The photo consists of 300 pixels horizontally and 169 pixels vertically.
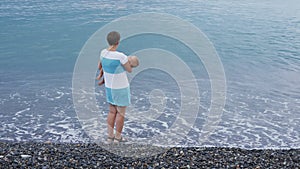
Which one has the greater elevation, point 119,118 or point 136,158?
point 119,118

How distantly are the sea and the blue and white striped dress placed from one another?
219 centimetres

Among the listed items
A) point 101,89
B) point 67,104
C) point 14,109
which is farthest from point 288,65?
point 14,109

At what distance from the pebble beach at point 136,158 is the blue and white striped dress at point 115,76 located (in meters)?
1.03

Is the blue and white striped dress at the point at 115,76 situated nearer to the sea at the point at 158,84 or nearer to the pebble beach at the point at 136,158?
the pebble beach at the point at 136,158

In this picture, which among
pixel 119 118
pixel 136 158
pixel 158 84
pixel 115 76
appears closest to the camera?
pixel 136 158

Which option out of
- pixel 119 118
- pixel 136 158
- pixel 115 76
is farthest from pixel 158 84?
pixel 136 158

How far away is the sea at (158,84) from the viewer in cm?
1005

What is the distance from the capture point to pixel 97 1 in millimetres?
40938

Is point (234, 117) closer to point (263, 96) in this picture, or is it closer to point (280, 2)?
point (263, 96)

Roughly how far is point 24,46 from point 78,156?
15.9 meters

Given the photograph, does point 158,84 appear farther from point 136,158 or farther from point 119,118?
point 136,158

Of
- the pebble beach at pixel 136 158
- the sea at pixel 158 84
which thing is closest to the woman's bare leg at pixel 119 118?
the pebble beach at pixel 136 158

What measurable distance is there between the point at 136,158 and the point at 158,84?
8153 millimetres

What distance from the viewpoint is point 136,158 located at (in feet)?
22.9
